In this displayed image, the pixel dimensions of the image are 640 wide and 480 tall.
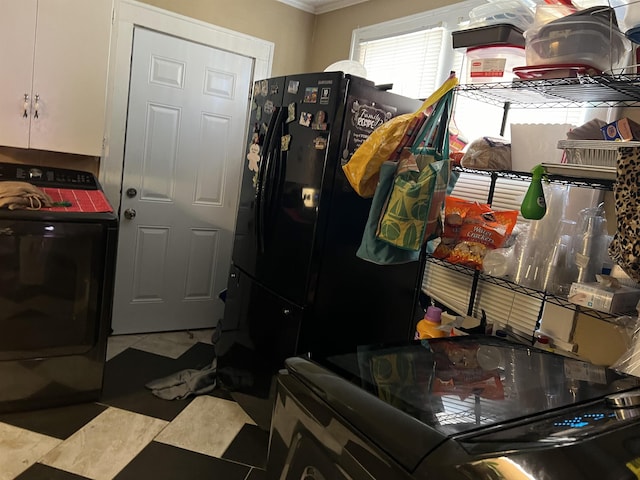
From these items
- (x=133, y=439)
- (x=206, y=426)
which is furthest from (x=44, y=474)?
(x=206, y=426)

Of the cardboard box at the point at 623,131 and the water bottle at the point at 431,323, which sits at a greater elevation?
the cardboard box at the point at 623,131

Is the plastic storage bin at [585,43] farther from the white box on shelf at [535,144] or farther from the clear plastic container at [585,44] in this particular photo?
the white box on shelf at [535,144]

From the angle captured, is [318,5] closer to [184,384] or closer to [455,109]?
[455,109]

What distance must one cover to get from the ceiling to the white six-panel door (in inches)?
21.5

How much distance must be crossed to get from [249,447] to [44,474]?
2.74ft

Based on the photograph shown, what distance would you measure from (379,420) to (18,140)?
8.20 feet

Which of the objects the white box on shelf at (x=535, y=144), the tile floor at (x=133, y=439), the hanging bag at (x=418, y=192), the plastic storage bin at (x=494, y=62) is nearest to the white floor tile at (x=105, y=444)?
the tile floor at (x=133, y=439)

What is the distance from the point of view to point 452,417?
0.82 meters

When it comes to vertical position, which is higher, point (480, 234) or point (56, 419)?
point (480, 234)

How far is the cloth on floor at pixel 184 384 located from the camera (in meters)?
2.65

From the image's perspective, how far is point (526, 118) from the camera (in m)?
2.19

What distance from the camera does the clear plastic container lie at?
1377 mm

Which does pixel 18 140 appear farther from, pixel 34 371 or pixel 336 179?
pixel 336 179

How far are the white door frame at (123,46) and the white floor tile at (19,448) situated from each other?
58.2 inches
